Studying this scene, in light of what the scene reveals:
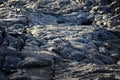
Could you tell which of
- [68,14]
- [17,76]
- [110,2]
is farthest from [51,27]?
[17,76]

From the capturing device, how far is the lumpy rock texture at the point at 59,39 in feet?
52.5

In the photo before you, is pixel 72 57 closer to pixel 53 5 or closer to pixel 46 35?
pixel 46 35

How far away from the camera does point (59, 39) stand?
853 inches

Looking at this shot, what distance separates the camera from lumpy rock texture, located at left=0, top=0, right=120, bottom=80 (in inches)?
631

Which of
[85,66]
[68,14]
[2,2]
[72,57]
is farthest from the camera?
[2,2]

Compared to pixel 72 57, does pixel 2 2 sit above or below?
above

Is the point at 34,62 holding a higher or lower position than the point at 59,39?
higher

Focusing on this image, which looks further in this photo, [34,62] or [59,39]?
[59,39]

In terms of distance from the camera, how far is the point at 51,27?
24.3m

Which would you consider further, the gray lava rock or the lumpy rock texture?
the gray lava rock

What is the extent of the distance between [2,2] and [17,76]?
15829mm

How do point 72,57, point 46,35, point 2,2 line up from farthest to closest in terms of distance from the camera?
point 2,2 < point 46,35 < point 72,57

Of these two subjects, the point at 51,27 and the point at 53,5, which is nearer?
the point at 51,27

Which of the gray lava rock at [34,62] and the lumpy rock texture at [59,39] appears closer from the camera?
the lumpy rock texture at [59,39]
